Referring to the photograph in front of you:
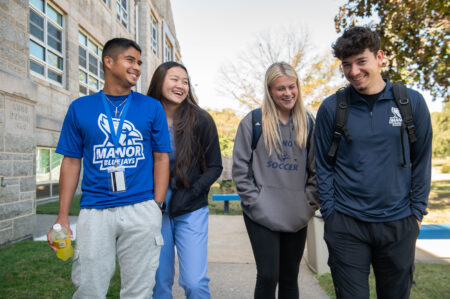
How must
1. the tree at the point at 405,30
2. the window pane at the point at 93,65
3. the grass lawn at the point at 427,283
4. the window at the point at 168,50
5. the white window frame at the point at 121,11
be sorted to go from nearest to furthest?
the grass lawn at the point at 427,283 → the tree at the point at 405,30 → the window pane at the point at 93,65 → the white window frame at the point at 121,11 → the window at the point at 168,50

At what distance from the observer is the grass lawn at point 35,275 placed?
374cm

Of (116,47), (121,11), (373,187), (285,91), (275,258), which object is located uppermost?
(121,11)

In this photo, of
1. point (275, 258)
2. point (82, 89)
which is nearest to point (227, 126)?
point (82, 89)

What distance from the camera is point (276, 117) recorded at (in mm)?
2738

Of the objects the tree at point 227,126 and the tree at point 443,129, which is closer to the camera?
the tree at point 227,126

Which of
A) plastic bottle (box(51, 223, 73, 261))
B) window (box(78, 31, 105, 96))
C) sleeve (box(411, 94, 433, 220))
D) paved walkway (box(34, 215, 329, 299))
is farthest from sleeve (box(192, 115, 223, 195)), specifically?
window (box(78, 31, 105, 96))

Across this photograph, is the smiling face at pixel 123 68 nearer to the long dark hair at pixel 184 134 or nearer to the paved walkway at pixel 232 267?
the long dark hair at pixel 184 134

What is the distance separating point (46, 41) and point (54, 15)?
1.03 metres

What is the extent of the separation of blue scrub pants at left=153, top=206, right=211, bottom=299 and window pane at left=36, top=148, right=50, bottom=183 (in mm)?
8699

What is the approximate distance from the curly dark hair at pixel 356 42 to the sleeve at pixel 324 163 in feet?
1.24

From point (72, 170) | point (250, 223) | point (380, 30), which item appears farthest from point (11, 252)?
point (380, 30)

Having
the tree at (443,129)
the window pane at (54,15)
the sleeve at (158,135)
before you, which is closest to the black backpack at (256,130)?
the sleeve at (158,135)

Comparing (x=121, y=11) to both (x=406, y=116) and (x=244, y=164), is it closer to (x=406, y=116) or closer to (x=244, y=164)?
(x=244, y=164)

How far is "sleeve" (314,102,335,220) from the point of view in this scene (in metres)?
2.31
